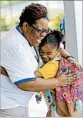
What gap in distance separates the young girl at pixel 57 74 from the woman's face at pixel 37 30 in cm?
19

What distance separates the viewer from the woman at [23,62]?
5.10ft

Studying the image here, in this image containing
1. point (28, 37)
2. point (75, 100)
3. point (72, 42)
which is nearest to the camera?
point (28, 37)

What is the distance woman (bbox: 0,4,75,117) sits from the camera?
5.10 feet

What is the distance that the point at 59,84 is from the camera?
1619mm

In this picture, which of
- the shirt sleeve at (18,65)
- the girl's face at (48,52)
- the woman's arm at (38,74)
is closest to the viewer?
the shirt sleeve at (18,65)

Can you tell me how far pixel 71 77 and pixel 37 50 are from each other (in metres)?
0.30

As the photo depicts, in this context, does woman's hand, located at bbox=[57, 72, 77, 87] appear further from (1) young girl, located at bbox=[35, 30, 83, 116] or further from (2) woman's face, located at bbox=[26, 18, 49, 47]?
(2) woman's face, located at bbox=[26, 18, 49, 47]

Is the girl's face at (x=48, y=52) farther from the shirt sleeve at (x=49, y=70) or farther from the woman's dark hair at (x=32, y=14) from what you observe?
the woman's dark hair at (x=32, y=14)

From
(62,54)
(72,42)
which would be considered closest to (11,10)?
(72,42)

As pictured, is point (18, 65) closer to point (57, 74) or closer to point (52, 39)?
point (57, 74)

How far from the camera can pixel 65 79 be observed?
1665 millimetres

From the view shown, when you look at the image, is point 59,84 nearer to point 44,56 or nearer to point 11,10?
point 44,56

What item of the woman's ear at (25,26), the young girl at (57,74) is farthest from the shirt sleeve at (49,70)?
the woman's ear at (25,26)

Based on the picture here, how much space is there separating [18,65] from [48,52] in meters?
0.36
